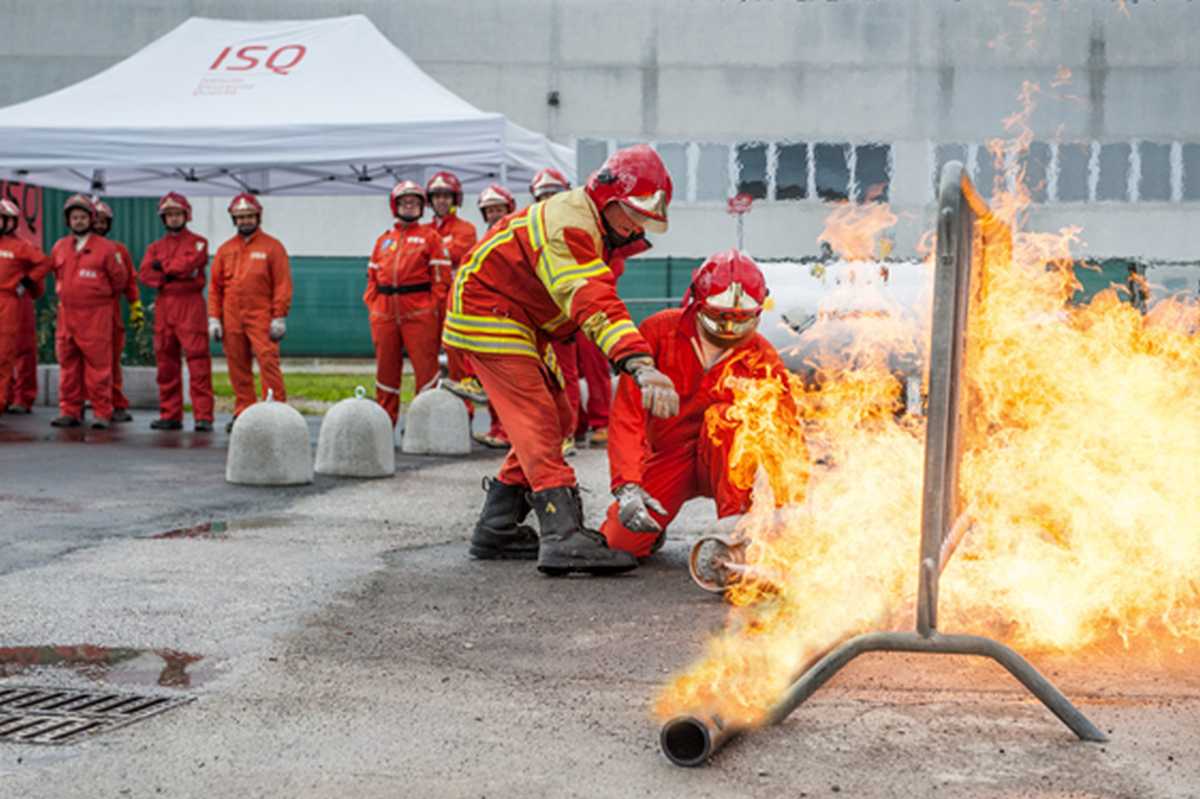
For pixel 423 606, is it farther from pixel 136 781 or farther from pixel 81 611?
pixel 136 781

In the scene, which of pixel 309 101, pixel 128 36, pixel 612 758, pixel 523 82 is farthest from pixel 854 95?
pixel 612 758

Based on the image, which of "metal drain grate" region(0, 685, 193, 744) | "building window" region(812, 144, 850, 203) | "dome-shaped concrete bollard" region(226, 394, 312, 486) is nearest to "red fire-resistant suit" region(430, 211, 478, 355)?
"dome-shaped concrete bollard" region(226, 394, 312, 486)

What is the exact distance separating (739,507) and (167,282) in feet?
29.3

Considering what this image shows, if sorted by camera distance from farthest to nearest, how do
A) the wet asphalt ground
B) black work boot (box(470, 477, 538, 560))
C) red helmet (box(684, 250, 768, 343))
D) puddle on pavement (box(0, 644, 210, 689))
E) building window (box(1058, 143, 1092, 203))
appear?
building window (box(1058, 143, 1092, 203))
black work boot (box(470, 477, 538, 560))
red helmet (box(684, 250, 768, 343))
puddle on pavement (box(0, 644, 210, 689))
the wet asphalt ground

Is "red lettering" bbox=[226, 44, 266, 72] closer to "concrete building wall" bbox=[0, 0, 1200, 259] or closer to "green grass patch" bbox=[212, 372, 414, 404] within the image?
"green grass patch" bbox=[212, 372, 414, 404]

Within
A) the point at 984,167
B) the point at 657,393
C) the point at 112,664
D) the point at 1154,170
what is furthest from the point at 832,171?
the point at 112,664

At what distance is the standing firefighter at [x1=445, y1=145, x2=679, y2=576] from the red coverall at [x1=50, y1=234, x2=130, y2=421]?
8.41 meters

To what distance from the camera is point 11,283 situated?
1452 centimetres

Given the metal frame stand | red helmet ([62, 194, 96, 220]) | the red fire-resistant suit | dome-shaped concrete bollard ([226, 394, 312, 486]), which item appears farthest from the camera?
red helmet ([62, 194, 96, 220])

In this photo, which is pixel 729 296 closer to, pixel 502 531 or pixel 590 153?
pixel 502 531

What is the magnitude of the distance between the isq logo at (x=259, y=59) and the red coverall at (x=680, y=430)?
7944mm

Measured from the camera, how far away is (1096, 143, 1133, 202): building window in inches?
1081

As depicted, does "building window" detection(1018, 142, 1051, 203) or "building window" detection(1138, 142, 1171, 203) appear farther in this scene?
"building window" detection(1018, 142, 1051, 203)

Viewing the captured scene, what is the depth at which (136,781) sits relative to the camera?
322 centimetres
